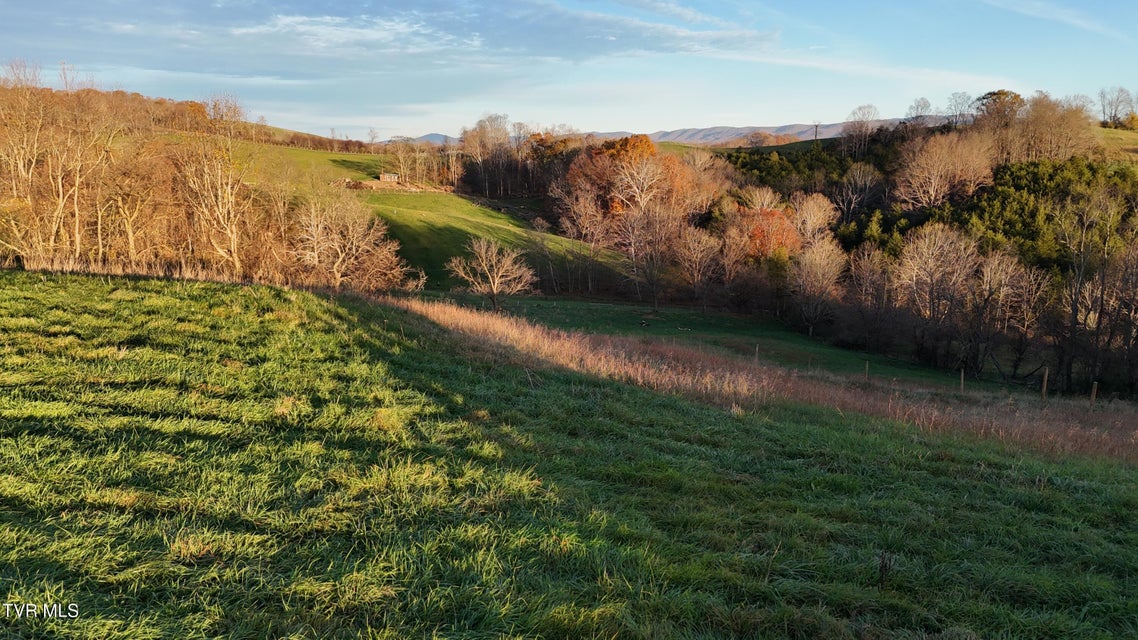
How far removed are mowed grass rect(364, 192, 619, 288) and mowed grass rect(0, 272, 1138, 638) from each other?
163 feet

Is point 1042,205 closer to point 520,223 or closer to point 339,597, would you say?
point 520,223

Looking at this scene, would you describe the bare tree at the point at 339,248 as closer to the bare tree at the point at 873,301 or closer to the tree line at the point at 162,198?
the tree line at the point at 162,198

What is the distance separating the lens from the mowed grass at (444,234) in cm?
6197

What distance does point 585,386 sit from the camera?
11.5 m

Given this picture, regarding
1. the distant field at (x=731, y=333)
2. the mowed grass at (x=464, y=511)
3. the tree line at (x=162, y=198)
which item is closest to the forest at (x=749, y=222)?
the tree line at (x=162, y=198)

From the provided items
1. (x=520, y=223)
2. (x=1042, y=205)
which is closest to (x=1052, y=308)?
(x=1042, y=205)

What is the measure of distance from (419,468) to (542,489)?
1.26m

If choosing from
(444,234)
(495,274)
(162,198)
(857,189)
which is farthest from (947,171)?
(162,198)

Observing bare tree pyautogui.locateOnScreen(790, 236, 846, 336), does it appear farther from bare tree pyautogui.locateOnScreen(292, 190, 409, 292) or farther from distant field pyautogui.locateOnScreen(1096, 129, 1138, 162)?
distant field pyautogui.locateOnScreen(1096, 129, 1138, 162)

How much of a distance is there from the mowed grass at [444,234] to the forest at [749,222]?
2.27 m

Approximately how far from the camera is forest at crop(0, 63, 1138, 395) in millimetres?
31328

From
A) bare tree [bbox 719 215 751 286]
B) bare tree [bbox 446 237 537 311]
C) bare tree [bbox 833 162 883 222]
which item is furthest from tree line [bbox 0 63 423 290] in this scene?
bare tree [bbox 833 162 883 222]

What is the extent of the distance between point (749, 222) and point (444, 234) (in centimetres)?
3368

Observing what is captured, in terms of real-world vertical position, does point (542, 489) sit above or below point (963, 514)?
above
